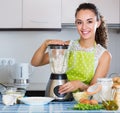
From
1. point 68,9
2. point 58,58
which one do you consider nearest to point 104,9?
point 68,9

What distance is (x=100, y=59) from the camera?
1.82 m

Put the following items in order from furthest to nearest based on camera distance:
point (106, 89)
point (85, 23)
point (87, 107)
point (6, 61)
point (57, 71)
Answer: point (6, 61)
point (85, 23)
point (57, 71)
point (106, 89)
point (87, 107)

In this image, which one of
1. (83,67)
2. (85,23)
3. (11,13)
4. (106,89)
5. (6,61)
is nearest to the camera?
(106,89)

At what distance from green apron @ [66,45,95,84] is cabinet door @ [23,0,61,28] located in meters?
0.89

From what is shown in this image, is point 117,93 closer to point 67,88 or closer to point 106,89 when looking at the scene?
point 106,89

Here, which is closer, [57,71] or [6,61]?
[57,71]

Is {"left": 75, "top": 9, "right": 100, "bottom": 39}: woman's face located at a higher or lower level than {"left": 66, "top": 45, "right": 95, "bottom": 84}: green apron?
higher

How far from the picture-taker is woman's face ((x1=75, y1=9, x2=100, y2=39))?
5.65ft

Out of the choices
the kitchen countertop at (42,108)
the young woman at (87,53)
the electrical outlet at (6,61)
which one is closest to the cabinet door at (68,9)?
the electrical outlet at (6,61)

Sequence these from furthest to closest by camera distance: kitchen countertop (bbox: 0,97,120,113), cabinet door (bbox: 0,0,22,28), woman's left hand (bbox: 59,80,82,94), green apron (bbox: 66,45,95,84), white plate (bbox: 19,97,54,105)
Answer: cabinet door (bbox: 0,0,22,28)
green apron (bbox: 66,45,95,84)
woman's left hand (bbox: 59,80,82,94)
white plate (bbox: 19,97,54,105)
kitchen countertop (bbox: 0,97,120,113)

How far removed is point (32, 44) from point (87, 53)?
118cm

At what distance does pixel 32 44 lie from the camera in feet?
9.66

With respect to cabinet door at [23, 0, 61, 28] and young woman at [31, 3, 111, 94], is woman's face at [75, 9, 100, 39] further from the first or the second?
cabinet door at [23, 0, 61, 28]

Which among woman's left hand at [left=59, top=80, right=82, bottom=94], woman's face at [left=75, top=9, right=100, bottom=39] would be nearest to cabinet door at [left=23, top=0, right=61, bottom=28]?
woman's face at [left=75, top=9, right=100, bottom=39]
